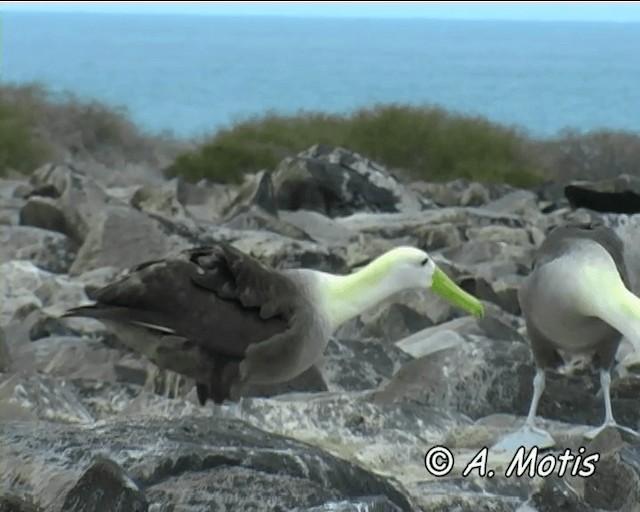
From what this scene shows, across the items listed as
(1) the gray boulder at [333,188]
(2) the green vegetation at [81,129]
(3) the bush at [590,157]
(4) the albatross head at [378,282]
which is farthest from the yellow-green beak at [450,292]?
(3) the bush at [590,157]

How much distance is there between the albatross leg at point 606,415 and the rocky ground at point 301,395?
0.22ft

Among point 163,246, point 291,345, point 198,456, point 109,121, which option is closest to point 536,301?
point 291,345

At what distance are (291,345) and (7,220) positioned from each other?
6.16m

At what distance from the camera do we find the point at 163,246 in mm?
9109

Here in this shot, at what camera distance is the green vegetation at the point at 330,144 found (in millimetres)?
17625

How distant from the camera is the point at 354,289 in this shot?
5.22m

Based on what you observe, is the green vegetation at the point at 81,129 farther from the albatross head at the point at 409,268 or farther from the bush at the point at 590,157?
the albatross head at the point at 409,268

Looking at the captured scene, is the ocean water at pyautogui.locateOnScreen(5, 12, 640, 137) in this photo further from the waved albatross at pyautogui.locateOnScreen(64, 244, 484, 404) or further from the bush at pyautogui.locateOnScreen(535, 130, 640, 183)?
the waved albatross at pyautogui.locateOnScreen(64, 244, 484, 404)

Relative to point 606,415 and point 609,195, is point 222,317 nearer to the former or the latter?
point 606,415

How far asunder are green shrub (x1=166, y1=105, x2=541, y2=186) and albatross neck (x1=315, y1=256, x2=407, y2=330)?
1192cm

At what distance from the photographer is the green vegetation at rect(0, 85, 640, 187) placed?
1762 cm

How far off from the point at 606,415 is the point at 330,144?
44.0 feet

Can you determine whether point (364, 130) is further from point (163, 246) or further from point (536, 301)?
point (536, 301)

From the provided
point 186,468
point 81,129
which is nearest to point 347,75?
point 81,129
